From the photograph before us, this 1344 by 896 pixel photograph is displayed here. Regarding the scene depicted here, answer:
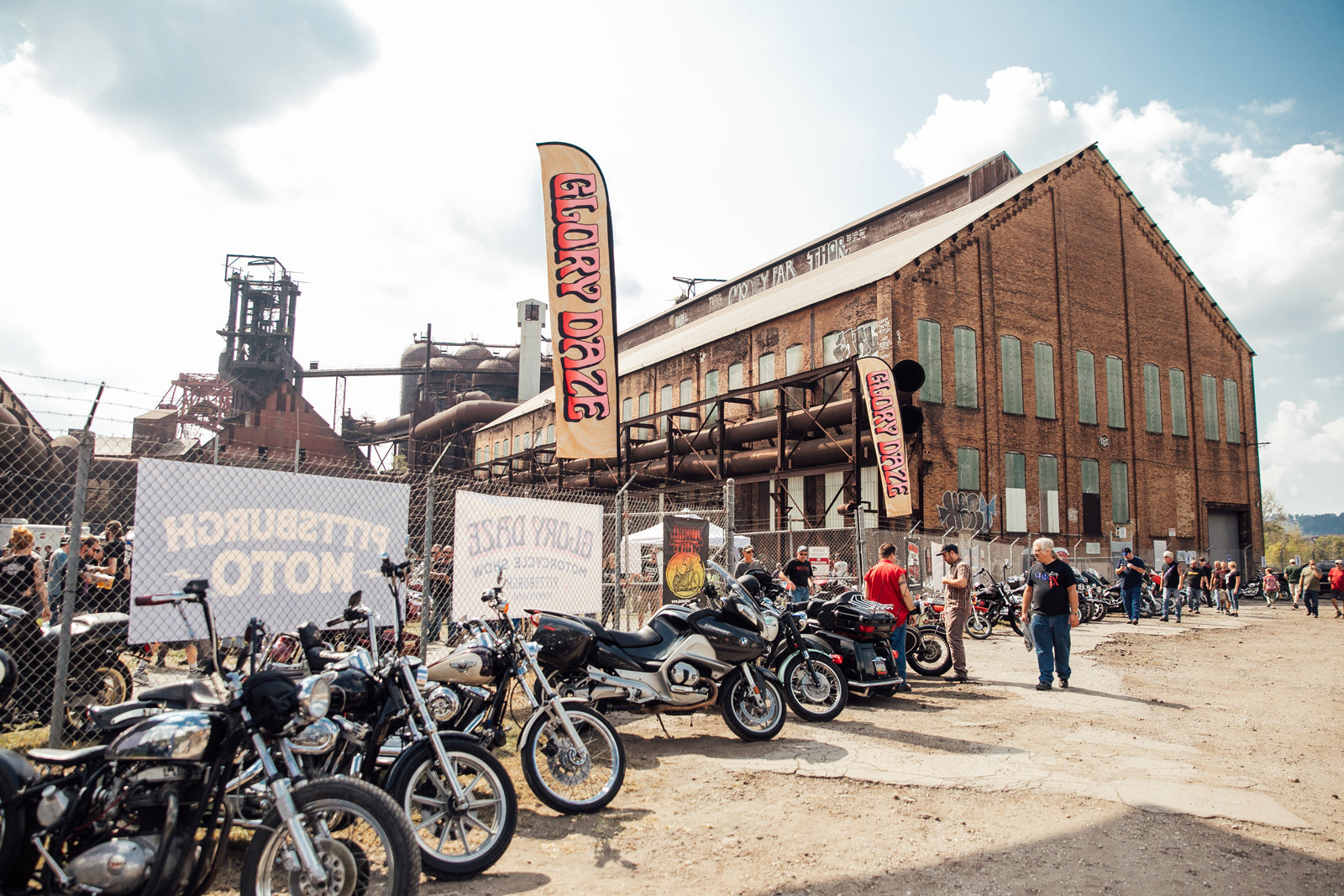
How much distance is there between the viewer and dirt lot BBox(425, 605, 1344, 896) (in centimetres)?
402

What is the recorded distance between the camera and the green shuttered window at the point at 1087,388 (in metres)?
27.9

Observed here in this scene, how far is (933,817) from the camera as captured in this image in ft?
16.1

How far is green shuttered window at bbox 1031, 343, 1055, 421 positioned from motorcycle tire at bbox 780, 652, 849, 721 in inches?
854

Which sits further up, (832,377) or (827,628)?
(832,377)

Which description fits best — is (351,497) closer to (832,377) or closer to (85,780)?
(85,780)

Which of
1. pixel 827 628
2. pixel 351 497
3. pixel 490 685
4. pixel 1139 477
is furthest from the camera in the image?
pixel 1139 477

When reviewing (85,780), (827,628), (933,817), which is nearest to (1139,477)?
(827,628)

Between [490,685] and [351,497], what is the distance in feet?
6.89

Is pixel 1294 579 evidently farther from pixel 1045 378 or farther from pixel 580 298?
pixel 580 298

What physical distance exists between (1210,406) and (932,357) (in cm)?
1542

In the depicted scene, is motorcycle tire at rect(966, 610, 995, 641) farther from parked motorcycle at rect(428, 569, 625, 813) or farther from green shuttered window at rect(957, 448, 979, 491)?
parked motorcycle at rect(428, 569, 625, 813)

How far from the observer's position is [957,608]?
10.2 metres

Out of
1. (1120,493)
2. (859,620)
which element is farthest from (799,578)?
(1120,493)

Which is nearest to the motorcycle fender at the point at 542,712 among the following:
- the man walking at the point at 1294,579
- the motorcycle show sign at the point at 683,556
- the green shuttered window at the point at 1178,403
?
the motorcycle show sign at the point at 683,556
